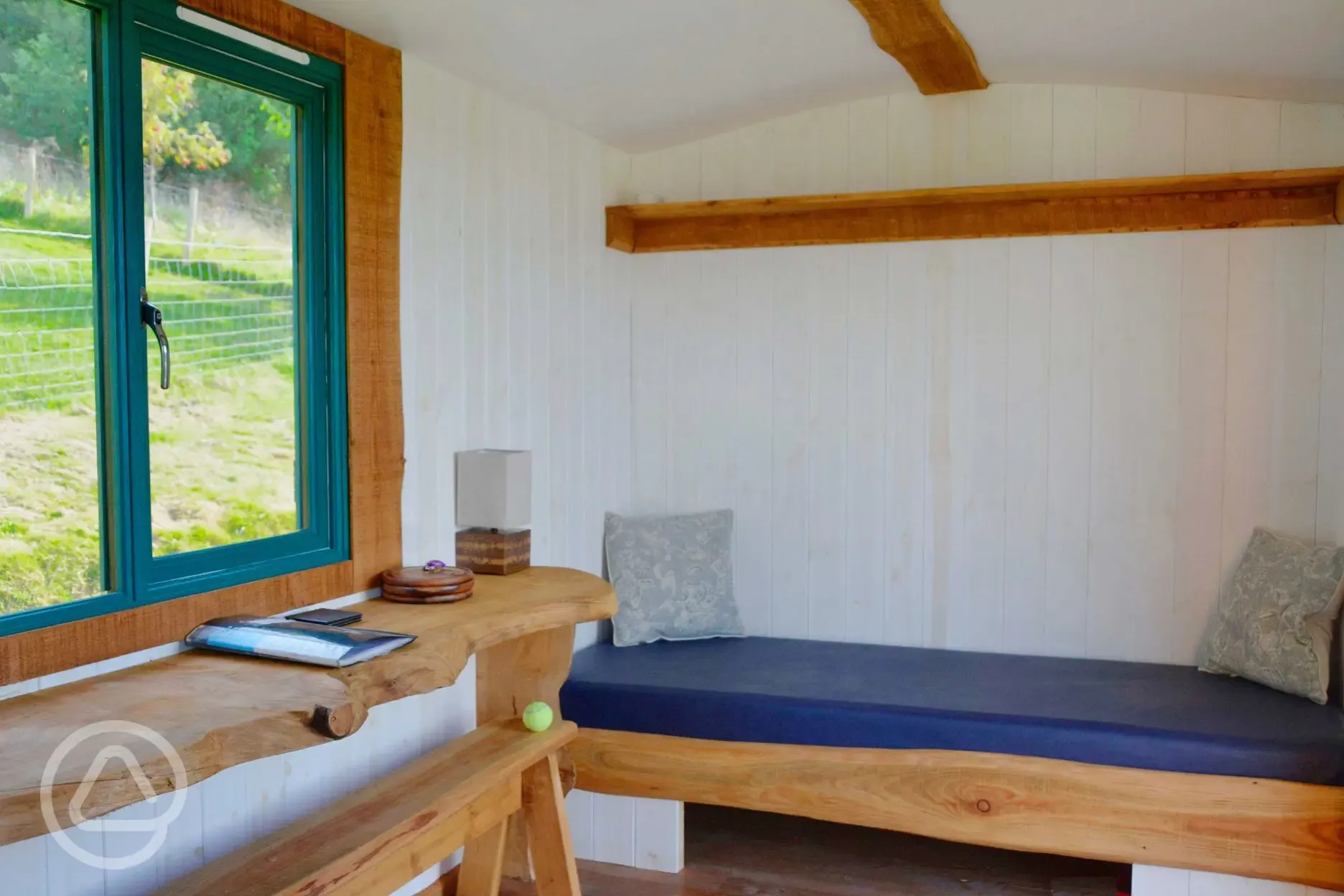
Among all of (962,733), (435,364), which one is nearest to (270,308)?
(435,364)

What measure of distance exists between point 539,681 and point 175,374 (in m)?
1.42

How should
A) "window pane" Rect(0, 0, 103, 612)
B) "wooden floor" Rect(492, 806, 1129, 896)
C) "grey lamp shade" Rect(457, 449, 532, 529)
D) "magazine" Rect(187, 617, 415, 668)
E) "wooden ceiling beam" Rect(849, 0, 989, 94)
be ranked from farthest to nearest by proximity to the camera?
"wooden floor" Rect(492, 806, 1129, 896) < "grey lamp shade" Rect(457, 449, 532, 529) < "wooden ceiling beam" Rect(849, 0, 989, 94) < "magazine" Rect(187, 617, 415, 668) < "window pane" Rect(0, 0, 103, 612)

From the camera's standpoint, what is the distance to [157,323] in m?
2.30

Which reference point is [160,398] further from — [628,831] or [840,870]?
[840,870]

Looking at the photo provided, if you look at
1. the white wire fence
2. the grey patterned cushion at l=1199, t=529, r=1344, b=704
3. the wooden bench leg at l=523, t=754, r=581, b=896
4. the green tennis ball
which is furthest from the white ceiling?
the wooden bench leg at l=523, t=754, r=581, b=896

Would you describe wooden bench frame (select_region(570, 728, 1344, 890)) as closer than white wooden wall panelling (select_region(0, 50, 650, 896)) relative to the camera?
No

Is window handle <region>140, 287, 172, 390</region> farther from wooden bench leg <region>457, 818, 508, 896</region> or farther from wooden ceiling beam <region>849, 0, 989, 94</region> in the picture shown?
wooden ceiling beam <region>849, 0, 989, 94</region>

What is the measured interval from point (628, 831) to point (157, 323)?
2.10 metres

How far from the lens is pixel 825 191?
163 inches

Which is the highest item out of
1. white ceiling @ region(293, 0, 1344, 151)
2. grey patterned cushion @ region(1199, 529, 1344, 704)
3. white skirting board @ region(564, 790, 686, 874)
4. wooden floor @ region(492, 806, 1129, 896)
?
white ceiling @ region(293, 0, 1344, 151)

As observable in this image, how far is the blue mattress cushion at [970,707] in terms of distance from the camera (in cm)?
300

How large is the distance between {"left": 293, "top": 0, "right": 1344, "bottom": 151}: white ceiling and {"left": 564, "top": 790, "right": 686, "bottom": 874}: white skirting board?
2209 millimetres

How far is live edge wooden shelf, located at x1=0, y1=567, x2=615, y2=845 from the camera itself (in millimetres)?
1621

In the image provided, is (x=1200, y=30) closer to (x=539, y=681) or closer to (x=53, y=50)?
(x=539, y=681)
